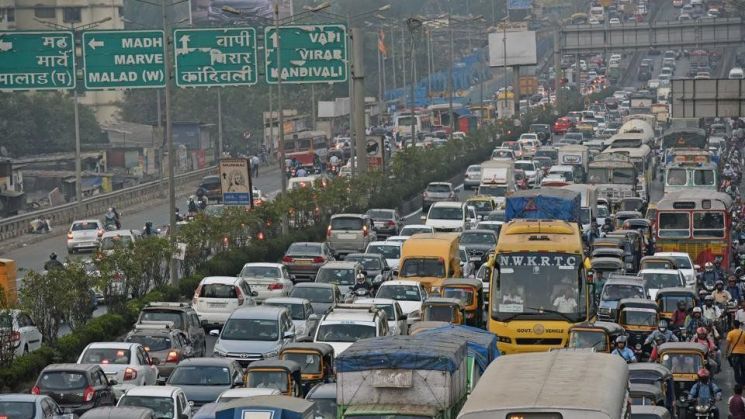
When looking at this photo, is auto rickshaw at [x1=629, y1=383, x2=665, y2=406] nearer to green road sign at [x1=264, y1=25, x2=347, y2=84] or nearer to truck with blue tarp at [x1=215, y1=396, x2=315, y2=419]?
truck with blue tarp at [x1=215, y1=396, x2=315, y2=419]

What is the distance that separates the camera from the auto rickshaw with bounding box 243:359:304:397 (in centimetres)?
2828

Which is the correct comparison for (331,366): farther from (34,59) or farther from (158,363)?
(34,59)

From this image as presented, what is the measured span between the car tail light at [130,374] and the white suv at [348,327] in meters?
3.89

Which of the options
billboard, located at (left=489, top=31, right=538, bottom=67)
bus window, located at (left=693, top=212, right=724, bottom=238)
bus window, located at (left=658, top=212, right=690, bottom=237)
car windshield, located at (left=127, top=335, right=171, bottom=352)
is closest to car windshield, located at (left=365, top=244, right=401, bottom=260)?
bus window, located at (left=658, top=212, right=690, bottom=237)

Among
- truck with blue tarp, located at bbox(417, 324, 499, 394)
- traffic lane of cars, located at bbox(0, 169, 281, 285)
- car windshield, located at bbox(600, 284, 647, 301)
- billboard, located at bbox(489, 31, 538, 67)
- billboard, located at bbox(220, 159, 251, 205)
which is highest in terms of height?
billboard, located at bbox(489, 31, 538, 67)

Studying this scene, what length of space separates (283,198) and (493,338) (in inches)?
1269

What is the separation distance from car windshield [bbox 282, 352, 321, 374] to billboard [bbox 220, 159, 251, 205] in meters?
22.2

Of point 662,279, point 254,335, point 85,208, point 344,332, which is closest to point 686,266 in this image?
point 662,279

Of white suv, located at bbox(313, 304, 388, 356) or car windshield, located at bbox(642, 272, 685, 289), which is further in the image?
car windshield, located at bbox(642, 272, 685, 289)

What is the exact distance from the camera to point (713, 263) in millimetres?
48906

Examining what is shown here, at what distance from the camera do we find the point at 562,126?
126 metres

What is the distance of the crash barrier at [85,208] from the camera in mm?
67606

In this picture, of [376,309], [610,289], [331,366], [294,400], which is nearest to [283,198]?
[610,289]

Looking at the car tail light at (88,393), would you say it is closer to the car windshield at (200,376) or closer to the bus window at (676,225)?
the car windshield at (200,376)
